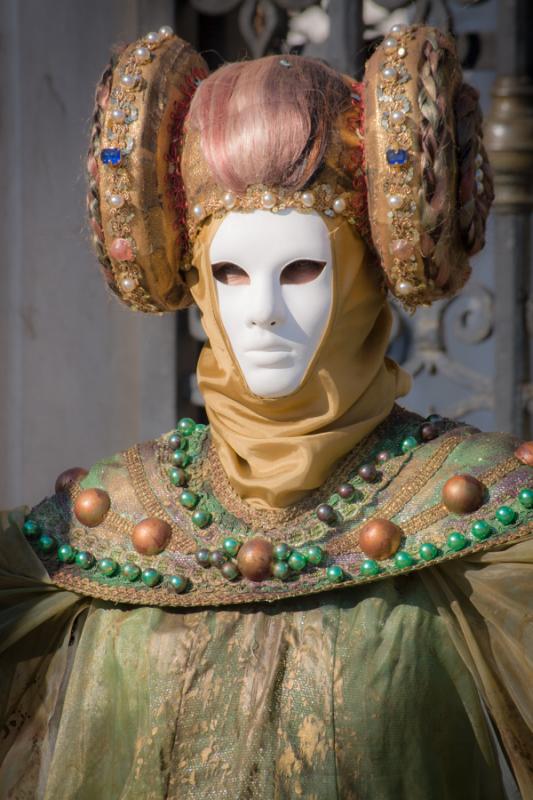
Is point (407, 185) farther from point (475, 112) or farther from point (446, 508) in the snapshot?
point (446, 508)

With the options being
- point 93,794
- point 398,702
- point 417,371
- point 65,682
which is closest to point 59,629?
point 65,682

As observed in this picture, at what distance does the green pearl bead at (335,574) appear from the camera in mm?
2166

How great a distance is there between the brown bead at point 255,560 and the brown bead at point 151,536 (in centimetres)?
11

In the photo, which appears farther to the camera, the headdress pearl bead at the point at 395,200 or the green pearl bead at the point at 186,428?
the green pearl bead at the point at 186,428

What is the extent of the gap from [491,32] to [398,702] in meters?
1.77

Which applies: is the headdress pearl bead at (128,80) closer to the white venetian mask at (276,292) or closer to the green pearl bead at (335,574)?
the white venetian mask at (276,292)

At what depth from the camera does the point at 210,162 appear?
2186 millimetres

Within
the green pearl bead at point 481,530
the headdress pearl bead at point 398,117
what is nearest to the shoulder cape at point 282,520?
the green pearl bead at point 481,530

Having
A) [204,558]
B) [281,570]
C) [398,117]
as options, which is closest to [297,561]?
[281,570]

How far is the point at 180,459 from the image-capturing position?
236cm

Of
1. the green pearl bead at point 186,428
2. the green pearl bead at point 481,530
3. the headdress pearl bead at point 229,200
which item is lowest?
the green pearl bead at point 481,530

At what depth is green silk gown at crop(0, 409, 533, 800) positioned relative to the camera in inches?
83.7

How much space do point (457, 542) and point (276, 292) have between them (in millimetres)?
379

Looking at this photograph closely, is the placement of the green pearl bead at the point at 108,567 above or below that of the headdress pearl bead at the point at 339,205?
below
